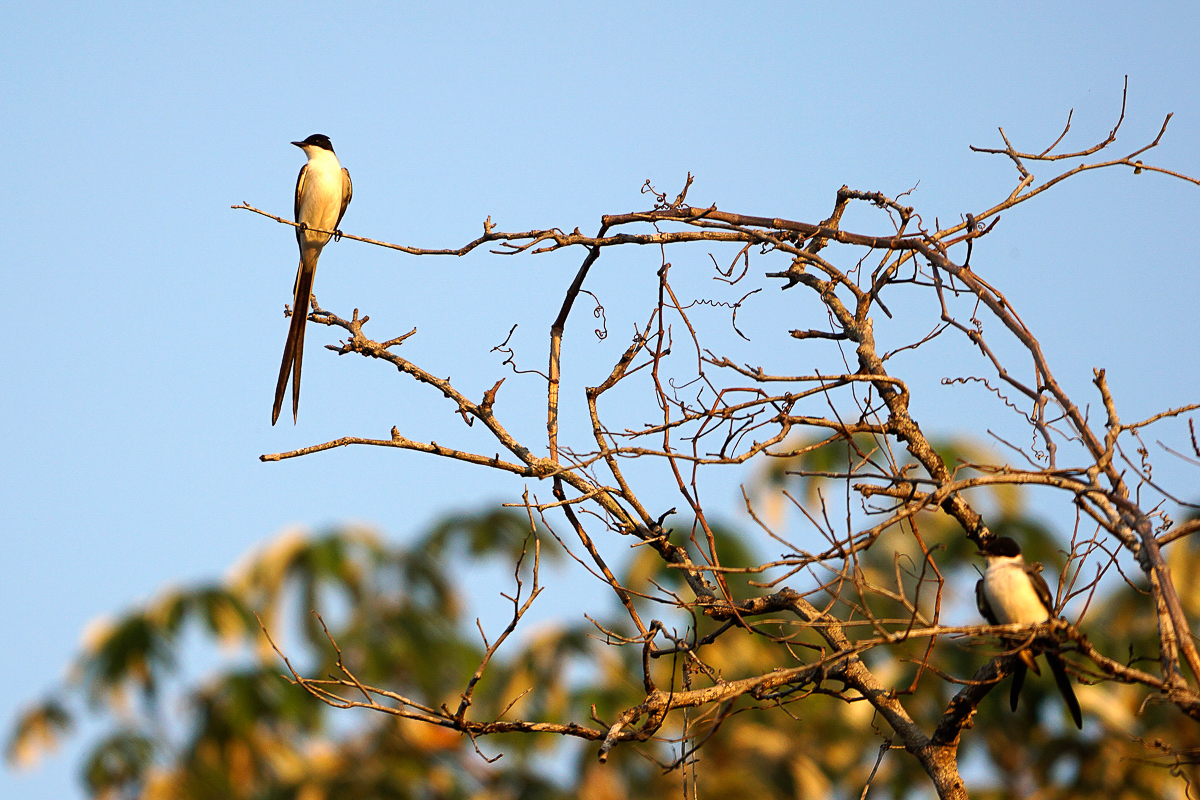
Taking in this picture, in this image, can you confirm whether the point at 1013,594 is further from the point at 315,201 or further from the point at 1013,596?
the point at 315,201

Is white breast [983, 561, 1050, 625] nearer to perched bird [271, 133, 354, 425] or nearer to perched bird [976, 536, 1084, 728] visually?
perched bird [976, 536, 1084, 728]

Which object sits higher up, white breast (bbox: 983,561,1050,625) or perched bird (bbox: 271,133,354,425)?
perched bird (bbox: 271,133,354,425)

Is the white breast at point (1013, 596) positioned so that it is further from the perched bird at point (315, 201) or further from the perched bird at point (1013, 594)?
the perched bird at point (315, 201)

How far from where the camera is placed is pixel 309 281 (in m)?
5.65

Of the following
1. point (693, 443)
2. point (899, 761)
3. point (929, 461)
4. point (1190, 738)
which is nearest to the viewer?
point (693, 443)

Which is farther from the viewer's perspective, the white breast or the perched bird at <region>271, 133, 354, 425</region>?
the perched bird at <region>271, 133, 354, 425</region>

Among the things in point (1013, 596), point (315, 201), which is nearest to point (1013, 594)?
point (1013, 596)

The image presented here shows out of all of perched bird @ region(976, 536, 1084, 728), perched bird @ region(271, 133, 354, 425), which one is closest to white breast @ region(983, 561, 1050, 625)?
perched bird @ region(976, 536, 1084, 728)

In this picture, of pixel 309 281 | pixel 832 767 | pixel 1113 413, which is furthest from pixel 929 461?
pixel 832 767

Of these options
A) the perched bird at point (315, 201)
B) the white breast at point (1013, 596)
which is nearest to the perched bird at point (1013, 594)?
the white breast at point (1013, 596)

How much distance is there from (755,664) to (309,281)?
803 cm

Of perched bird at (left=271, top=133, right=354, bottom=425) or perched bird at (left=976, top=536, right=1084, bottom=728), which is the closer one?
perched bird at (left=976, top=536, right=1084, bottom=728)

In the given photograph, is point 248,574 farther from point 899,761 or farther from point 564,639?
point 899,761

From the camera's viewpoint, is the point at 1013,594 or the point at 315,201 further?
the point at 315,201
